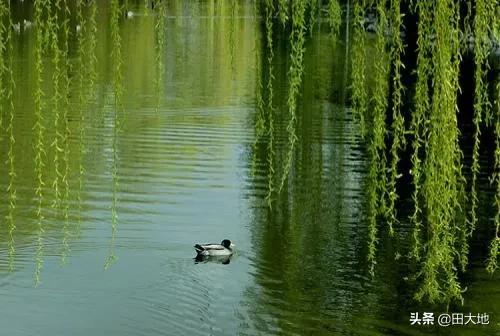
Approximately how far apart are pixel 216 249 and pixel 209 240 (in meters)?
1.35

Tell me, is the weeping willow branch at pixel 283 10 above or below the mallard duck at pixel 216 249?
above

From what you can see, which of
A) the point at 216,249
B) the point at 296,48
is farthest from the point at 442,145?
the point at 216,249

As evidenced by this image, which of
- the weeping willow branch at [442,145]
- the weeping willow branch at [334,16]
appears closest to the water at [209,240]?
the weeping willow branch at [334,16]

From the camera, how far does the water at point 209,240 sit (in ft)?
33.1

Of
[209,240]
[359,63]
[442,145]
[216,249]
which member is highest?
[359,63]

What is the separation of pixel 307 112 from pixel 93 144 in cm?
663

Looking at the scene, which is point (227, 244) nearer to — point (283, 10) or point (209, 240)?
point (209, 240)

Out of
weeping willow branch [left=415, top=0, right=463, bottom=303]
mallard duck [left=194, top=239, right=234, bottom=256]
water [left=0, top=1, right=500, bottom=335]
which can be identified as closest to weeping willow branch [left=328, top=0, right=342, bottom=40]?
weeping willow branch [left=415, top=0, right=463, bottom=303]

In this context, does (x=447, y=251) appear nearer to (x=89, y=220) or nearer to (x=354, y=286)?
(x=354, y=286)

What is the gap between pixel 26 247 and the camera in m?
12.6

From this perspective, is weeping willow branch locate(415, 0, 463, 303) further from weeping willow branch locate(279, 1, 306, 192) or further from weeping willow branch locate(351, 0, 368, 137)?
weeping willow branch locate(279, 1, 306, 192)

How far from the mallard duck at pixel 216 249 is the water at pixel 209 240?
7.3 inches

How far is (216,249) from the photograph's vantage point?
11.9 meters

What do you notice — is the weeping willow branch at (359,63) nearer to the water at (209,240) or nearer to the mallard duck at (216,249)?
the water at (209,240)
